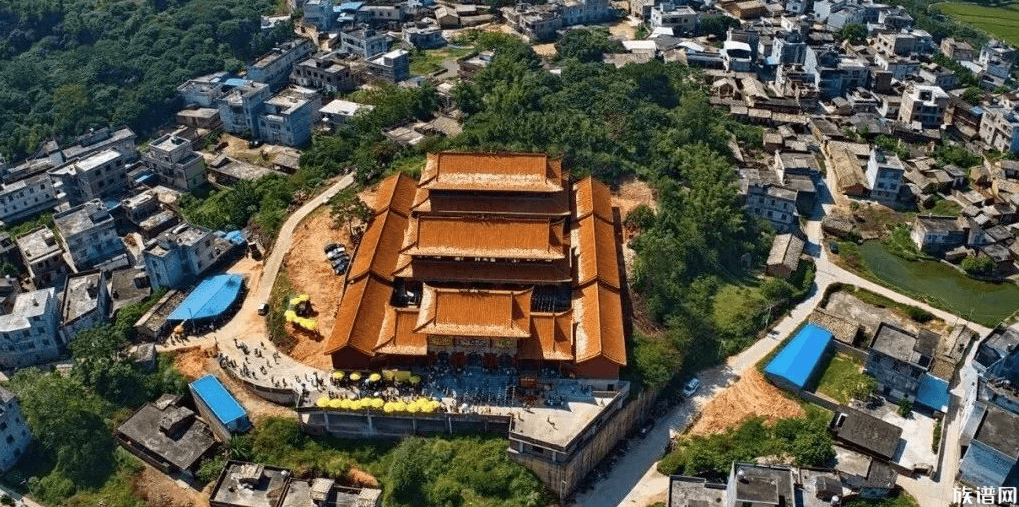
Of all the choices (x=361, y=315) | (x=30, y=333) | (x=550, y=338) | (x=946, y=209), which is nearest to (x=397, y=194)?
(x=361, y=315)

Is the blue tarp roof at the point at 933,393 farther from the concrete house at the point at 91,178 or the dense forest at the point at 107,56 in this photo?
the dense forest at the point at 107,56

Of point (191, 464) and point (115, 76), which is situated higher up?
point (115, 76)

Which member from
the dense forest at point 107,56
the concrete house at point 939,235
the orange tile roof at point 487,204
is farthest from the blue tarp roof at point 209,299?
the concrete house at point 939,235

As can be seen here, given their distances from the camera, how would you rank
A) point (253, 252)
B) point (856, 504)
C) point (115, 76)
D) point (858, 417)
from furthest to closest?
point (115, 76) < point (253, 252) < point (858, 417) < point (856, 504)

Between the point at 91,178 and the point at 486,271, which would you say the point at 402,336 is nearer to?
the point at 486,271

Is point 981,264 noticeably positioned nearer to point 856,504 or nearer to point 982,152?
point 982,152

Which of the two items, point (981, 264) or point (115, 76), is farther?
point (115, 76)

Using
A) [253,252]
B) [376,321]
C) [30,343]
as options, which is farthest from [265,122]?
[376,321]
